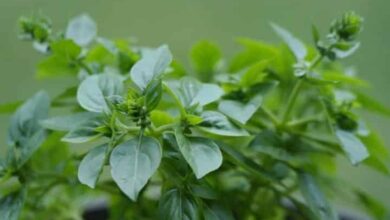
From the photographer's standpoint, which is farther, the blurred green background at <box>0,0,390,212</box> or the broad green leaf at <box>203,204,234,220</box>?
the blurred green background at <box>0,0,390,212</box>

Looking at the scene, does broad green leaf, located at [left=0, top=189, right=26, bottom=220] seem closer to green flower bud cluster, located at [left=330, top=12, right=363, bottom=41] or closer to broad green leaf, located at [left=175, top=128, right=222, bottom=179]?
broad green leaf, located at [left=175, top=128, right=222, bottom=179]

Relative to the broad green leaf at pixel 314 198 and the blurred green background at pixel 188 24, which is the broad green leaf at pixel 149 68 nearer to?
the broad green leaf at pixel 314 198

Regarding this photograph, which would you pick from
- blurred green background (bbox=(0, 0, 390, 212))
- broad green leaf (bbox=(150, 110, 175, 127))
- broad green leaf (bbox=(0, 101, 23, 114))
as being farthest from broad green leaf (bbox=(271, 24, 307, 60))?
blurred green background (bbox=(0, 0, 390, 212))

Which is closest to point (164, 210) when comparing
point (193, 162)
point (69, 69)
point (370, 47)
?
point (193, 162)

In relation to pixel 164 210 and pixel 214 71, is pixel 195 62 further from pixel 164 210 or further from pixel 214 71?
pixel 164 210

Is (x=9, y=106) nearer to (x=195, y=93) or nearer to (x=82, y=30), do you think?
(x=82, y=30)

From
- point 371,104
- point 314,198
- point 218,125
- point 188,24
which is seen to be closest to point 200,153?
point 218,125

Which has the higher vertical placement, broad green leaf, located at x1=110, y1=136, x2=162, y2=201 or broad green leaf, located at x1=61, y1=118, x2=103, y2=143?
broad green leaf, located at x1=110, y1=136, x2=162, y2=201
